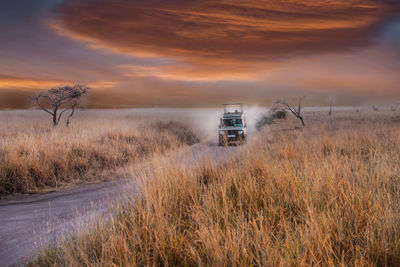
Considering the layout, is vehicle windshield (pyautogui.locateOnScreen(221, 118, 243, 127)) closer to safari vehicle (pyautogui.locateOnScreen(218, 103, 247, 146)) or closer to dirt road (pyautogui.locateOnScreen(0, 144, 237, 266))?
safari vehicle (pyautogui.locateOnScreen(218, 103, 247, 146))

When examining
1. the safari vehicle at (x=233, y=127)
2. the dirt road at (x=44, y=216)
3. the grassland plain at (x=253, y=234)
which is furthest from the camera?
the safari vehicle at (x=233, y=127)

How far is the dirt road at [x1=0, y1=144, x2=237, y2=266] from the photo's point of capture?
4031 millimetres

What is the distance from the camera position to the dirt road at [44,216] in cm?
403

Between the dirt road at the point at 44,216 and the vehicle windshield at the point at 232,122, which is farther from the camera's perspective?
the vehicle windshield at the point at 232,122

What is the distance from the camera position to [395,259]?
2748 mm

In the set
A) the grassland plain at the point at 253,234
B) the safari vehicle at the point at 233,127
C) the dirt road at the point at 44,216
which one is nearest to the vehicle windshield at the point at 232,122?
the safari vehicle at the point at 233,127

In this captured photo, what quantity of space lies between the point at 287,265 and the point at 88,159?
9.78 meters

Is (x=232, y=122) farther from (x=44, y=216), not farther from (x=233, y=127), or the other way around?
(x=44, y=216)

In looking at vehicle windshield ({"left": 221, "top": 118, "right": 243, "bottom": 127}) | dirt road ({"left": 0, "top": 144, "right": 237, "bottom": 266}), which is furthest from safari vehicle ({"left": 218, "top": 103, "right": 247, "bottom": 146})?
dirt road ({"left": 0, "top": 144, "right": 237, "bottom": 266})

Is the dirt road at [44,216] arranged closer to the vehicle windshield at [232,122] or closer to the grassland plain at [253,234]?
the grassland plain at [253,234]

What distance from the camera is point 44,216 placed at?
564 cm

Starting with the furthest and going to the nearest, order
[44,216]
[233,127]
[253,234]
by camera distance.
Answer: [233,127], [44,216], [253,234]

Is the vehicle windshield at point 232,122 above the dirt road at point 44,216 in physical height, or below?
above

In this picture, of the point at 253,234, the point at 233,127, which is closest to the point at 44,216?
the point at 253,234
